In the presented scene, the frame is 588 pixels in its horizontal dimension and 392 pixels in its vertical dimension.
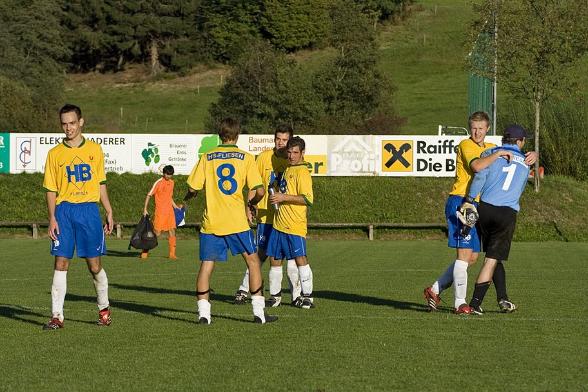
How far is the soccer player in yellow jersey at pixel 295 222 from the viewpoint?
13.4 m

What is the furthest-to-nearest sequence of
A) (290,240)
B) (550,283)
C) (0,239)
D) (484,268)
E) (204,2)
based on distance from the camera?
(204,2) → (0,239) → (550,283) → (290,240) → (484,268)

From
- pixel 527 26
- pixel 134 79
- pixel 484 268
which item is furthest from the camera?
pixel 134 79

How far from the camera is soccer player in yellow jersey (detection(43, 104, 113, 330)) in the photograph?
11.6 m

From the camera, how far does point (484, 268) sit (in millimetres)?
12578

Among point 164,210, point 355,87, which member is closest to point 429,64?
point 355,87

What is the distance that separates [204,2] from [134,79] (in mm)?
13167

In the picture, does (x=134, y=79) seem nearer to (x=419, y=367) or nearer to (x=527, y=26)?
(x=527, y=26)

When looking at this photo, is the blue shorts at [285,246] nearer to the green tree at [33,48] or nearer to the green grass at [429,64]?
the green tree at [33,48]

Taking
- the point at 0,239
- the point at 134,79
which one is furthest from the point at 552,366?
the point at 134,79

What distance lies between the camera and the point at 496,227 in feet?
40.8

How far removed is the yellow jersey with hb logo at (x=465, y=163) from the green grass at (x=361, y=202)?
24.9 meters

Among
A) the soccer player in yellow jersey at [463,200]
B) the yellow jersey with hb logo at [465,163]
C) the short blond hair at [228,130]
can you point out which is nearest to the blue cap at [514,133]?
the soccer player in yellow jersey at [463,200]

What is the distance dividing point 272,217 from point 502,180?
3117 millimetres

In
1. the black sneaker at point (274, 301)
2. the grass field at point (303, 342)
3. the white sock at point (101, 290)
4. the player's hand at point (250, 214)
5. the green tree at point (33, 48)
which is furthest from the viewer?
the green tree at point (33, 48)
